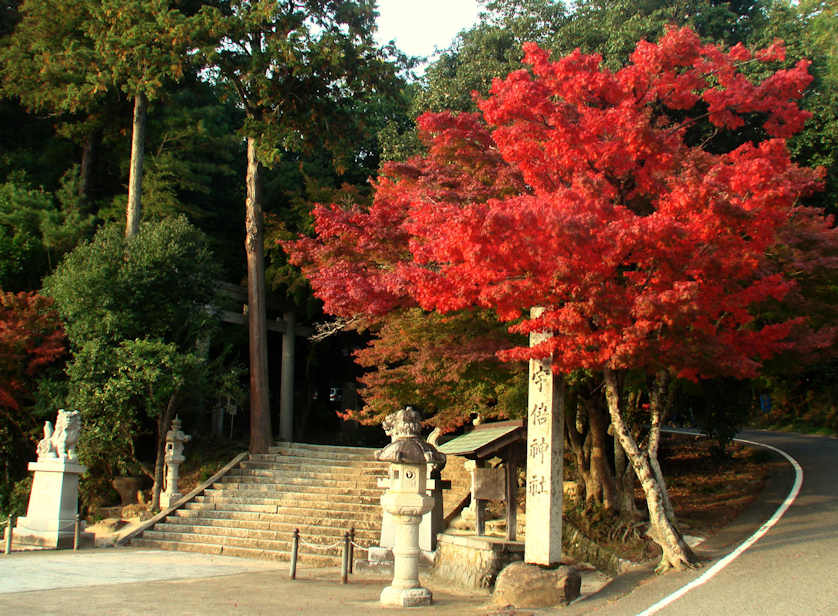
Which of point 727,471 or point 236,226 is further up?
point 236,226

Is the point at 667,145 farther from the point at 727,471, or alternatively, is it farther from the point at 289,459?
the point at 289,459

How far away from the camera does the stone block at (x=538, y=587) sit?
8.86 m

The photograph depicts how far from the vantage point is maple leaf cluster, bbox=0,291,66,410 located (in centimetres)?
1691

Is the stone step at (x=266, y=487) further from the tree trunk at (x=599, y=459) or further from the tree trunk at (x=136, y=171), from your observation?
the tree trunk at (x=136, y=171)

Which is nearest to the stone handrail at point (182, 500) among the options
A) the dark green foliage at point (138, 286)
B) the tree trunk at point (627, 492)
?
the dark green foliage at point (138, 286)

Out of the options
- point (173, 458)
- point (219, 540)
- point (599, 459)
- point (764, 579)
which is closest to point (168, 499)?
point (173, 458)

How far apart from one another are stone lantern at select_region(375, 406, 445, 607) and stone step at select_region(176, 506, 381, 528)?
601 centimetres

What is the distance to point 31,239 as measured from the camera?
2006 centimetres

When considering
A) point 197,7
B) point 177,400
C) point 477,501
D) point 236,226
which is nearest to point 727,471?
point 477,501

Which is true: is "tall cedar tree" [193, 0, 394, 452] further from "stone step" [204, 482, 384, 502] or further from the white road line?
the white road line

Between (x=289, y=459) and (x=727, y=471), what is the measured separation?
37.3 feet

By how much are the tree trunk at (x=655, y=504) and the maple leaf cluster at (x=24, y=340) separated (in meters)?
13.8

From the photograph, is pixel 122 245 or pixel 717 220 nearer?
pixel 717 220

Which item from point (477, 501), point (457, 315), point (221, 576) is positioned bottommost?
point (221, 576)
